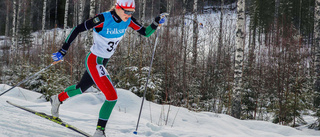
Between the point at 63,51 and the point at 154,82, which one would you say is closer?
the point at 63,51

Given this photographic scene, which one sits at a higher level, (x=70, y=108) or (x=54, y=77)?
(x=54, y=77)

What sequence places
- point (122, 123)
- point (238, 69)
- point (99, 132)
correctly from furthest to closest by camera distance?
point (238, 69) < point (122, 123) < point (99, 132)

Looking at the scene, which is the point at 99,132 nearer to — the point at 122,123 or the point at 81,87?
the point at 81,87

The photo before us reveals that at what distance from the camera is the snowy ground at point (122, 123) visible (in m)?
2.63

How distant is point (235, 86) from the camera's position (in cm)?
711

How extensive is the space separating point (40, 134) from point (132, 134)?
1.18 metres

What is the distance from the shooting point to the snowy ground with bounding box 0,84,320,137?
2631mm

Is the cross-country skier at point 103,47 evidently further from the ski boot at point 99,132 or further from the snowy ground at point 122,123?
the snowy ground at point 122,123

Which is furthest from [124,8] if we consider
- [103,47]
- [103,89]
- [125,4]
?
[103,89]

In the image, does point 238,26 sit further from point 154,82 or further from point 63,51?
point 63,51

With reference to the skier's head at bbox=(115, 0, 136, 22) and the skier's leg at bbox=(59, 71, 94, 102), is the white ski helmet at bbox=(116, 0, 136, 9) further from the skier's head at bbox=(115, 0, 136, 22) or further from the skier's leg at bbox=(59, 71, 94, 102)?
the skier's leg at bbox=(59, 71, 94, 102)

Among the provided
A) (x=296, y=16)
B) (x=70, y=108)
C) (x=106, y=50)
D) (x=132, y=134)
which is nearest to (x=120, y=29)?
(x=106, y=50)

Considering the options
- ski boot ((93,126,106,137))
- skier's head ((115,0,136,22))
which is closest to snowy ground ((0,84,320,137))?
ski boot ((93,126,106,137))

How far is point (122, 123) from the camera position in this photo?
371 cm
